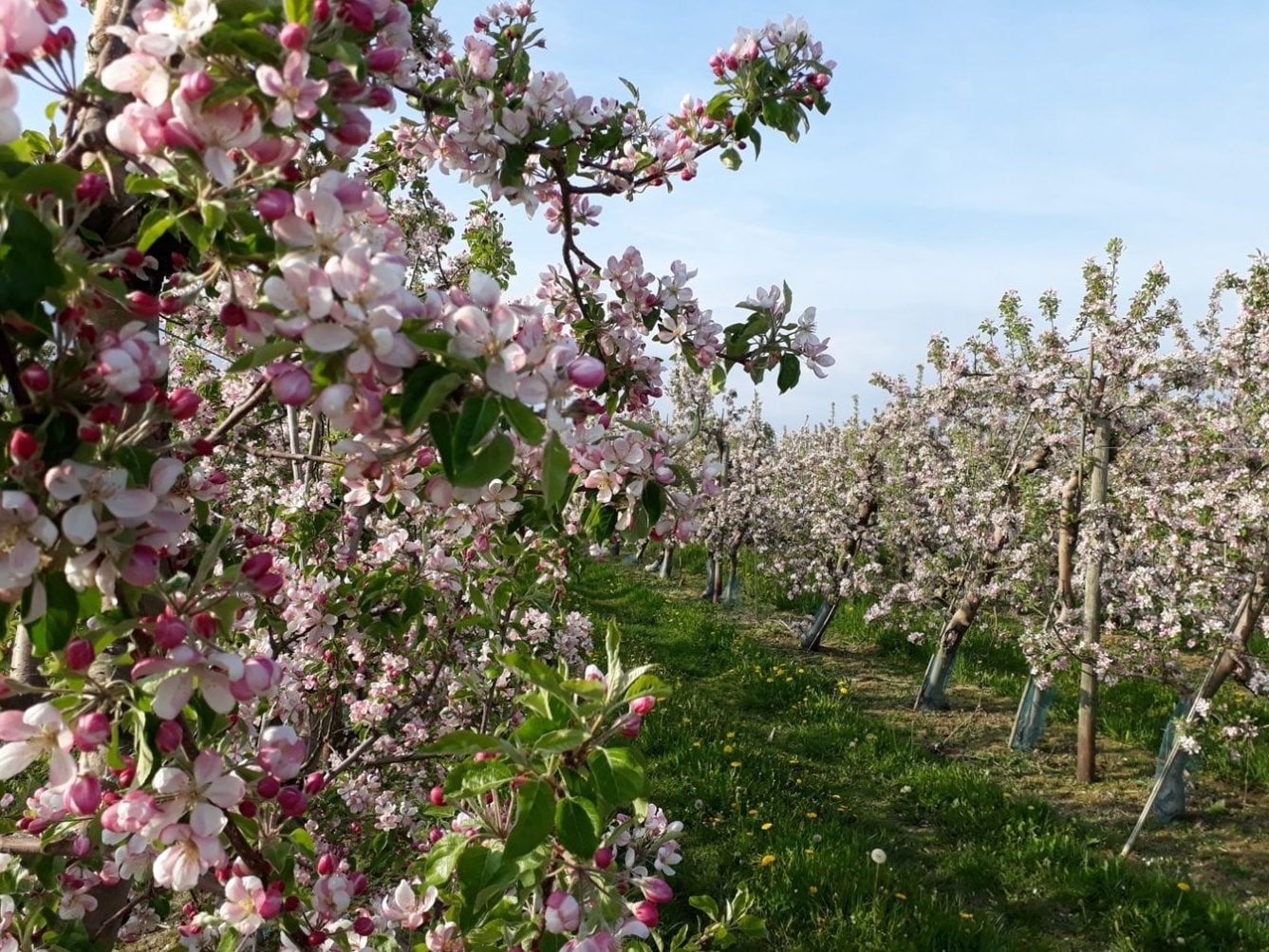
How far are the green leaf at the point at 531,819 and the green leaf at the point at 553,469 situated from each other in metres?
0.38

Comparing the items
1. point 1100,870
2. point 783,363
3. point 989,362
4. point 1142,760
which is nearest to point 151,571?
point 783,363

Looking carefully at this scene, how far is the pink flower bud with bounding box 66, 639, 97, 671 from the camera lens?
0.89 metres

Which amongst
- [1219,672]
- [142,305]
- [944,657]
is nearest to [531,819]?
[142,305]

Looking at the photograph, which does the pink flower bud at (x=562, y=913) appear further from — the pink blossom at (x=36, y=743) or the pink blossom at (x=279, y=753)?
the pink blossom at (x=36, y=743)

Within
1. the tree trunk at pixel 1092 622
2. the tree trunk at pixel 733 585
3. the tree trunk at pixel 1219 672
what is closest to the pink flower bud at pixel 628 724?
the tree trunk at pixel 1219 672

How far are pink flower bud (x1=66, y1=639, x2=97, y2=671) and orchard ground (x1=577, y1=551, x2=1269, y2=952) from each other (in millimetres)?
3498

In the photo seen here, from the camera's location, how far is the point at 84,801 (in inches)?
36.9

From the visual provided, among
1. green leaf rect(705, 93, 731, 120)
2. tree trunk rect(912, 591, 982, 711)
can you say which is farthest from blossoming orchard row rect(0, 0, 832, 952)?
tree trunk rect(912, 591, 982, 711)

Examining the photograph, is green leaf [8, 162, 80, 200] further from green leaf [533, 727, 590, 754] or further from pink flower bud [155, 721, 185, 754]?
green leaf [533, 727, 590, 754]

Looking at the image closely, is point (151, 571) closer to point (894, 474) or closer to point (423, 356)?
point (423, 356)

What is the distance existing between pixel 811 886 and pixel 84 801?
4.02 meters

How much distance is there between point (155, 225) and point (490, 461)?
0.44 m

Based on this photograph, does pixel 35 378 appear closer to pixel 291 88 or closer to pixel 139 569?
pixel 139 569

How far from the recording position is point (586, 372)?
0.97 meters
